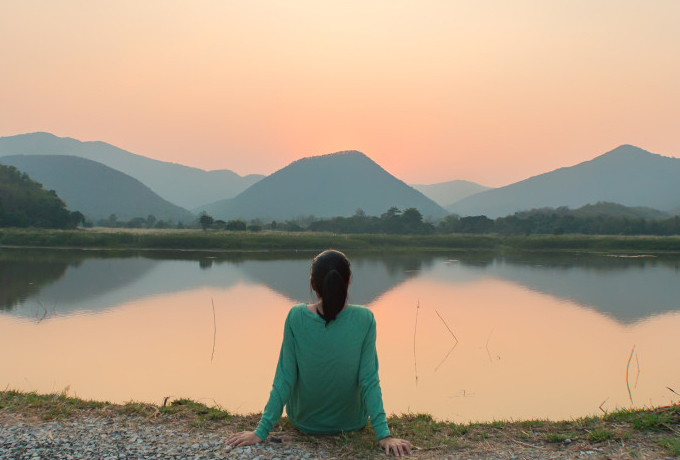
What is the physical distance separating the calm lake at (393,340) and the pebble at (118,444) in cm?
209

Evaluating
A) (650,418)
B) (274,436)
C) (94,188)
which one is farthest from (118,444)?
(94,188)

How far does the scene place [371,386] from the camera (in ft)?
11.9

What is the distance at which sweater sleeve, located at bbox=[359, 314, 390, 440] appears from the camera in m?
3.56

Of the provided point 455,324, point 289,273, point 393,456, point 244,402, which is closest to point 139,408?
point 244,402

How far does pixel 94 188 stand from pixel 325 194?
65599 millimetres

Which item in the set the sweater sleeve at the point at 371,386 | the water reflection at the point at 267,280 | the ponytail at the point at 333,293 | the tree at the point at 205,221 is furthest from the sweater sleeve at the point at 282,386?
the tree at the point at 205,221

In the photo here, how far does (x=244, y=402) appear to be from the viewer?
21.9 ft

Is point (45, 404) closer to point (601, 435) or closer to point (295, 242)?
point (601, 435)

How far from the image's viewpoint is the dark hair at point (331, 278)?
332cm

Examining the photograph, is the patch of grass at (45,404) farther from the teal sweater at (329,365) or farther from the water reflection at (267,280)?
the water reflection at (267,280)

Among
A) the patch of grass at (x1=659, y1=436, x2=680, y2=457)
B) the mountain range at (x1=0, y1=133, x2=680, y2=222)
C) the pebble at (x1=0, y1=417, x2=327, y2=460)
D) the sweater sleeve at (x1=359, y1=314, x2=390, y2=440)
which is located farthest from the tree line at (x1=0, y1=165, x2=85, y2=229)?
the mountain range at (x1=0, y1=133, x2=680, y2=222)

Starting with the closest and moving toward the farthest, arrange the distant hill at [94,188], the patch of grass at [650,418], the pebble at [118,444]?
the pebble at [118,444] → the patch of grass at [650,418] → the distant hill at [94,188]

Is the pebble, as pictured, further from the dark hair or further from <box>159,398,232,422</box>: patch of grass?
the dark hair

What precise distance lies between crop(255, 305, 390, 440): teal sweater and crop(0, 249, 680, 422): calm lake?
2877mm
